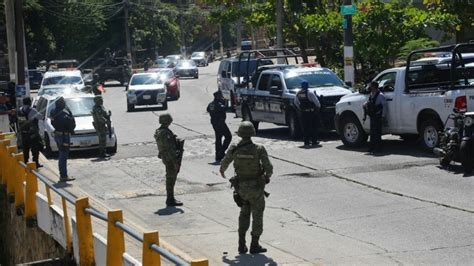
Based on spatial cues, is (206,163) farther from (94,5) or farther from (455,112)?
(94,5)

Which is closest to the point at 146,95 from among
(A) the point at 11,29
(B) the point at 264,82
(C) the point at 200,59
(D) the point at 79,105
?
(A) the point at 11,29

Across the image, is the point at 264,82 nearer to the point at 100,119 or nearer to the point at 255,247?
the point at 100,119

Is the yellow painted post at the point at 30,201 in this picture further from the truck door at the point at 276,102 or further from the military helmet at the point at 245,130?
the truck door at the point at 276,102

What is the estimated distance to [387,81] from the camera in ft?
59.8

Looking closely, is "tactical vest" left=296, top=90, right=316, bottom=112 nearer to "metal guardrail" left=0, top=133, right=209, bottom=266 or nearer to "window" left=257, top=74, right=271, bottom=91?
"window" left=257, top=74, right=271, bottom=91

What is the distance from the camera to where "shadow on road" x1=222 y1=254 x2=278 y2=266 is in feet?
31.0

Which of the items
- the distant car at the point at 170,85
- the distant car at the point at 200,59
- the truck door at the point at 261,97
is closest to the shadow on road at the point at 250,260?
the truck door at the point at 261,97

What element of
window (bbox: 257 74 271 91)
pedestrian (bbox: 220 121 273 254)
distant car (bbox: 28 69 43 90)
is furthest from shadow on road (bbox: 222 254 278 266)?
distant car (bbox: 28 69 43 90)

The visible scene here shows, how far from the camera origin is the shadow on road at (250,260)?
372 inches

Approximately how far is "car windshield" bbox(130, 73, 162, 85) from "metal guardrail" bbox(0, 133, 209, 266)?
17.7m

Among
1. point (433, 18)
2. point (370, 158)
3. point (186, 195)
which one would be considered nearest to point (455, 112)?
point (370, 158)

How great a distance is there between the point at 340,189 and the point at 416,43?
13044 mm

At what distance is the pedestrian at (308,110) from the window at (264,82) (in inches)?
126

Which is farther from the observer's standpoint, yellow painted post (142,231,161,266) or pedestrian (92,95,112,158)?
pedestrian (92,95,112,158)
